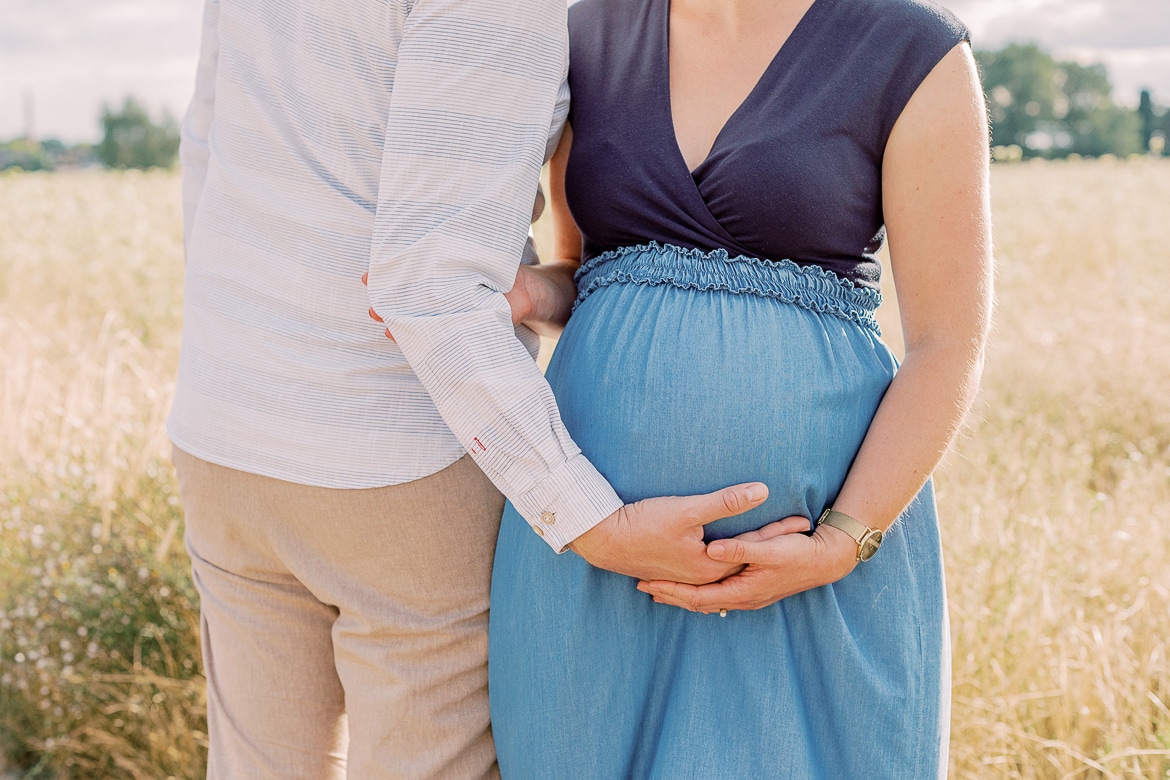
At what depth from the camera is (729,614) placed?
5.00 feet

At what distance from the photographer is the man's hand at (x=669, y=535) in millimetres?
1413

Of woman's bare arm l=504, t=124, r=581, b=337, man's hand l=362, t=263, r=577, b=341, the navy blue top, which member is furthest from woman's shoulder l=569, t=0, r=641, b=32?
man's hand l=362, t=263, r=577, b=341

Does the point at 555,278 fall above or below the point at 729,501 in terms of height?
above

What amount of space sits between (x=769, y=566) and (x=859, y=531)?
16cm

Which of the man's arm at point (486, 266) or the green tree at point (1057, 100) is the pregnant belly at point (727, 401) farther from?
the green tree at point (1057, 100)

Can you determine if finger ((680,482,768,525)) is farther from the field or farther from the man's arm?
the field

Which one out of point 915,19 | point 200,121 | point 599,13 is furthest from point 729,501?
point 200,121

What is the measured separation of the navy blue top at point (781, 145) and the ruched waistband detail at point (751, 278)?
1.0 inches

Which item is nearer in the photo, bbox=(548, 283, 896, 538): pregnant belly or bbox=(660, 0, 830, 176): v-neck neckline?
bbox=(548, 283, 896, 538): pregnant belly

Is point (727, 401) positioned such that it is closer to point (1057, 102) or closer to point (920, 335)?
point (920, 335)

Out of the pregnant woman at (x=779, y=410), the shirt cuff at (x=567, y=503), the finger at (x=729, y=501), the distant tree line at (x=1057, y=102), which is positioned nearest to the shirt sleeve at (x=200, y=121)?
the pregnant woman at (x=779, y=410)

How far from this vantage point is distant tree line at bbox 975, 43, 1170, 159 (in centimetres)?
6350

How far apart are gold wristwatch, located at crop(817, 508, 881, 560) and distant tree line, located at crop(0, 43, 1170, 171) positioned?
178 feet

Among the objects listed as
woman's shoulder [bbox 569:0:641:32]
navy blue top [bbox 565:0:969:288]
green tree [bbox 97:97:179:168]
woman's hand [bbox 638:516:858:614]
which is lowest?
green tree [bbox 97:97:179:168]
